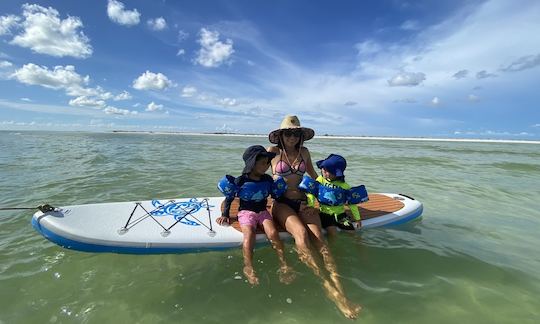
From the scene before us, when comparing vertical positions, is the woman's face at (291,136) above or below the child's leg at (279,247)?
above

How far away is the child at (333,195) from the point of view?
448 centimetres

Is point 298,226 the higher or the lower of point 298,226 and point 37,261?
the higher

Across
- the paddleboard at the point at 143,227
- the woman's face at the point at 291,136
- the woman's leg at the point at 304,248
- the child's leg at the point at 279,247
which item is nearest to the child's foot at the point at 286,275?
the child's leg at the point at 279,247

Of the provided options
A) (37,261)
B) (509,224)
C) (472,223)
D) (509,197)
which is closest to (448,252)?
(472,223)

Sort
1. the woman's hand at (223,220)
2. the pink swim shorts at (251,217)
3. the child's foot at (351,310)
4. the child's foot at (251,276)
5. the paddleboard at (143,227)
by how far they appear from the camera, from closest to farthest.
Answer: the child's foot at (351,310)
the child's foot at (251,276)
the paddleboard at (143,227)
the pink swim shorts at (251,217)
the woman's hand at (223,220)

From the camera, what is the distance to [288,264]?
4012 mm

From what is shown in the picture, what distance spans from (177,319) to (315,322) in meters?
1.34

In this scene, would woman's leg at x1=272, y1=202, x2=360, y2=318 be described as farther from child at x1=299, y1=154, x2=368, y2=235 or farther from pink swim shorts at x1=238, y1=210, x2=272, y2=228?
child at x1=299, y1=154, x2=368, y2=235

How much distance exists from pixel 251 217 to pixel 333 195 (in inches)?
49.1

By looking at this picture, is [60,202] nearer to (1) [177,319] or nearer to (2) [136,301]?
(2) [136,301]

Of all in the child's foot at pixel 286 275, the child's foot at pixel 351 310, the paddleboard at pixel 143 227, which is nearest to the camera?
the child's foot at pixel 351 310

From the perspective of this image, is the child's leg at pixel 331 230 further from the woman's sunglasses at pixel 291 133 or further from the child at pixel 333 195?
the woman's sunglasses at pixel 291 133

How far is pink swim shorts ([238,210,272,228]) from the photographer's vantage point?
409cm

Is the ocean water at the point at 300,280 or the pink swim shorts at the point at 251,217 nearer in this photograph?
the ocean water at the point at 300,280
